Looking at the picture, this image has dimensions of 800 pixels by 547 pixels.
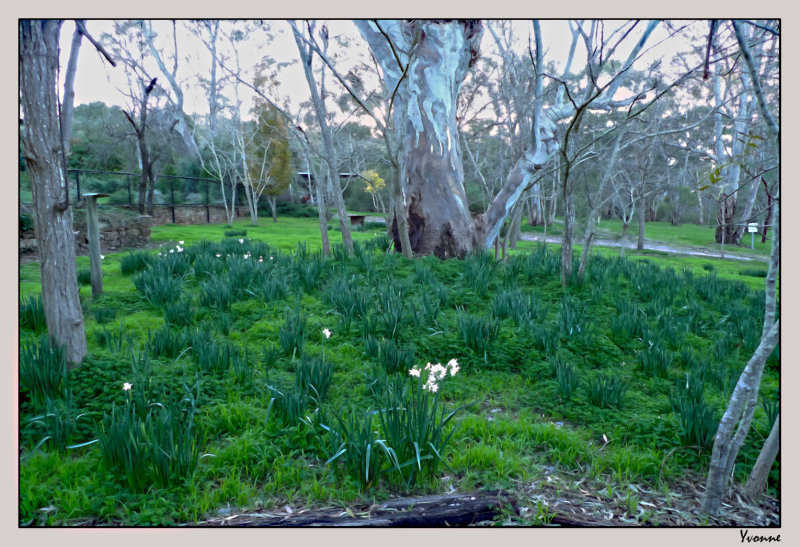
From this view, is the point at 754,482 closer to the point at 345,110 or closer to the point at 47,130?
the point at 47,130

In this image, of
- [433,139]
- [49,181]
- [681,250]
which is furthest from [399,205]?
[681,250]

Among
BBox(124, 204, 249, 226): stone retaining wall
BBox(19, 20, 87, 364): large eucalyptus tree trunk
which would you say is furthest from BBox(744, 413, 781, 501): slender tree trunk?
BBox(124, 204, 249, 226): stone retaining wall

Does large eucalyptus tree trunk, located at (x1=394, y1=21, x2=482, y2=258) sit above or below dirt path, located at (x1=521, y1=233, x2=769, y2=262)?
above

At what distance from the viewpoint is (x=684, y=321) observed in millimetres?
4723

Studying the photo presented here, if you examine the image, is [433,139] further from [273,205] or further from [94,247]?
[273,205]

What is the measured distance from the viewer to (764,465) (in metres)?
2.27

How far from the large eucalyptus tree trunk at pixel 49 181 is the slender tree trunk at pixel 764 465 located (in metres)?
3.62

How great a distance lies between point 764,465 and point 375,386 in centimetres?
193

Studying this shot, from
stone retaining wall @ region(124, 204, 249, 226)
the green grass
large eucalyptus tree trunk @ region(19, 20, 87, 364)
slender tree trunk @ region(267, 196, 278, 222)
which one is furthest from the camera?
slender tree trunk @ region(267, 196, 278, 222)

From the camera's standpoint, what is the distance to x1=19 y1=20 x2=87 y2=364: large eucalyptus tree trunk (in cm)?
277

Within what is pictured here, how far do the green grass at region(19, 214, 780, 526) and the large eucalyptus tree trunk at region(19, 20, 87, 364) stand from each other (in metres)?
0.30

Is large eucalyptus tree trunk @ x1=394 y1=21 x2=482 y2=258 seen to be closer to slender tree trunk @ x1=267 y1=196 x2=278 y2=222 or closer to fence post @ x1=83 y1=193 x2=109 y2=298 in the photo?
fence post @ x1=83 y1=193 x2=109 y2=298

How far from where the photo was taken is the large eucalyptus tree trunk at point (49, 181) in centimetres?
277

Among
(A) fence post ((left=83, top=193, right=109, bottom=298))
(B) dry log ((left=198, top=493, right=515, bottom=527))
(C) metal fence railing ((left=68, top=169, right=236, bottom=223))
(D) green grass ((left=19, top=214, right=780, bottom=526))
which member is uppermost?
(C) metal fence railing ((left=68, top=169, right=236, bottom=223))
